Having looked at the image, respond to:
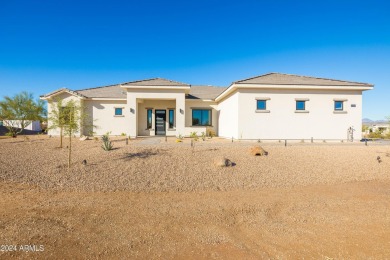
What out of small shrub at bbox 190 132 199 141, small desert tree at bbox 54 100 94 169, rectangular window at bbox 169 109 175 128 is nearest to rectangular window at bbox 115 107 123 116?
rectangular window at bbox 169 109 175 128

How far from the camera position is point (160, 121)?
19.3 meters

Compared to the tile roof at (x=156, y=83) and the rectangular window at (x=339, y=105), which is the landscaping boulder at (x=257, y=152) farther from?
the rectangular window at (x=339, y=105)

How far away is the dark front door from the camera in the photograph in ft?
63.0

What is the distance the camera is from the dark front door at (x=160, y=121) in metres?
19.2

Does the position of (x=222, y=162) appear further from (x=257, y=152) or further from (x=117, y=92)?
(x=117, y=92)

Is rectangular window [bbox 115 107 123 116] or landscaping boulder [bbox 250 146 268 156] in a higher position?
rectangular window [bbox 115 107 123 116]

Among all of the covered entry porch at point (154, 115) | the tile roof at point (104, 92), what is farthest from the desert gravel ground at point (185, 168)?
the tile roof at point (104, 92)

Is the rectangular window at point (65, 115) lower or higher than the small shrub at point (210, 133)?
higher

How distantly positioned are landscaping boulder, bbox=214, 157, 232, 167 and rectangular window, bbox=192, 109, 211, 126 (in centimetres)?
1061

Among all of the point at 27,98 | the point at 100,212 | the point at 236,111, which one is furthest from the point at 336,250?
the point at 27,98

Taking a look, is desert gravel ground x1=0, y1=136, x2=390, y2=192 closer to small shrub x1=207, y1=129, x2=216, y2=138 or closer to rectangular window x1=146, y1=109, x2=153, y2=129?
small shrub x1=207, y1=129, x2=216, y2=138

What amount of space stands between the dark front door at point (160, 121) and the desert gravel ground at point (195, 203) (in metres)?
7.96

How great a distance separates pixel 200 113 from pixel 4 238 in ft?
55.8

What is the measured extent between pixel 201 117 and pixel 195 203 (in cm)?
1415
